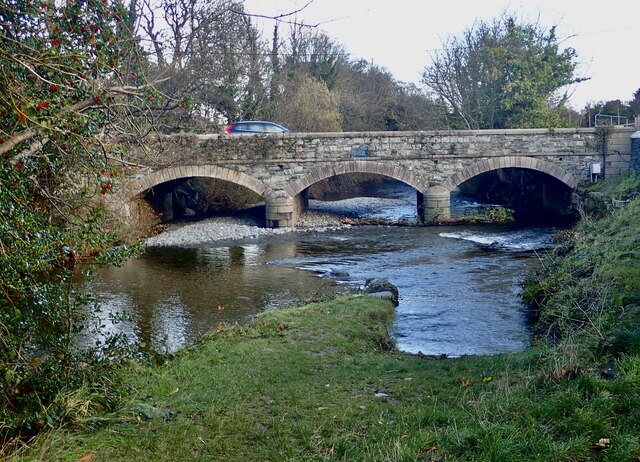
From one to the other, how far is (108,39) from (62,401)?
8.88ft

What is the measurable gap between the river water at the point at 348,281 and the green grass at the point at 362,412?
1126mm

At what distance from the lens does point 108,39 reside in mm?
4895

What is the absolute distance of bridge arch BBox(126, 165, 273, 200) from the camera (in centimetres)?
2144

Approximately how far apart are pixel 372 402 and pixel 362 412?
0.36m

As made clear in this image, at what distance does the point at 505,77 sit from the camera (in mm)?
29406

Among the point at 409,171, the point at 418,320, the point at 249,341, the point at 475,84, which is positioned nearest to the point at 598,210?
the point at 409,171

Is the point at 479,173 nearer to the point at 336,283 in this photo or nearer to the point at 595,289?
the point at 336,283

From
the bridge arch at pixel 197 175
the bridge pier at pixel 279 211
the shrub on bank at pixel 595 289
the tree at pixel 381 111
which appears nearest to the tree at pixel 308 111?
the tree at pixel 381 111

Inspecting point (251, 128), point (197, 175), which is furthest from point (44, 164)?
point (251, 128)

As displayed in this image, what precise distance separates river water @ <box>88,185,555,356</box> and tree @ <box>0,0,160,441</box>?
901 millimetres

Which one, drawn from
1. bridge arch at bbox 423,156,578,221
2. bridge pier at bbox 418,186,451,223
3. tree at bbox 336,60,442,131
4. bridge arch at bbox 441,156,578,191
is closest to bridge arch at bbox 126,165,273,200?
bridge pier at bbox 418,186,451,223

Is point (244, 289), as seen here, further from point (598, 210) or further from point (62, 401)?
point (598, 210)

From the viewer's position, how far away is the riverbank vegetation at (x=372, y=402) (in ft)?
13.3

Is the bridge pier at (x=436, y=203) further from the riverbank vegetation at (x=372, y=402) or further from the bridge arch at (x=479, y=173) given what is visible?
the riverbank vegetation at (x=372, y=402)
